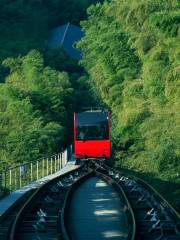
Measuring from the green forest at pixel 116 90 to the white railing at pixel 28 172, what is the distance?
4070 mm

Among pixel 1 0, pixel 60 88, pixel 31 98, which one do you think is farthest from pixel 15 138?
pixel 1 0

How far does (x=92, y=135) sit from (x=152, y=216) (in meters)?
25.4

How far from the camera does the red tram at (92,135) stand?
4128 cm

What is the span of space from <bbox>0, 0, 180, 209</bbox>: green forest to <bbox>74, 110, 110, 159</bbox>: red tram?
3.73 feet

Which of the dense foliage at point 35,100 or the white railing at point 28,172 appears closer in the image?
the white railing at point 28,172

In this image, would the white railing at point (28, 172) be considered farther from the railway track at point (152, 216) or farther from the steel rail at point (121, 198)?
the railway track at point (152, 216)

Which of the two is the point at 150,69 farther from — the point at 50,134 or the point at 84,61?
the point at 84,61

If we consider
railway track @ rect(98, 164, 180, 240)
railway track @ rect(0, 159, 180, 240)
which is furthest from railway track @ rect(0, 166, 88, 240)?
railway track @ rect(98, 164, 180, 240)

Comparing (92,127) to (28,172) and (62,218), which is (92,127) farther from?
(62,218)

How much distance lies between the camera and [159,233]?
14.0 metres

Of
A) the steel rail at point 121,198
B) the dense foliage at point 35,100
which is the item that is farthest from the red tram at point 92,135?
the dense foliage at point 35,100

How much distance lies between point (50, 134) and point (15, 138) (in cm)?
283

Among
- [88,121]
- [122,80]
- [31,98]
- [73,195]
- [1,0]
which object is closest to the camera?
[73,195]

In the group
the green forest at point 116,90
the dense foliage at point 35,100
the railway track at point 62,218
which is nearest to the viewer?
the railway track at point 62,218
